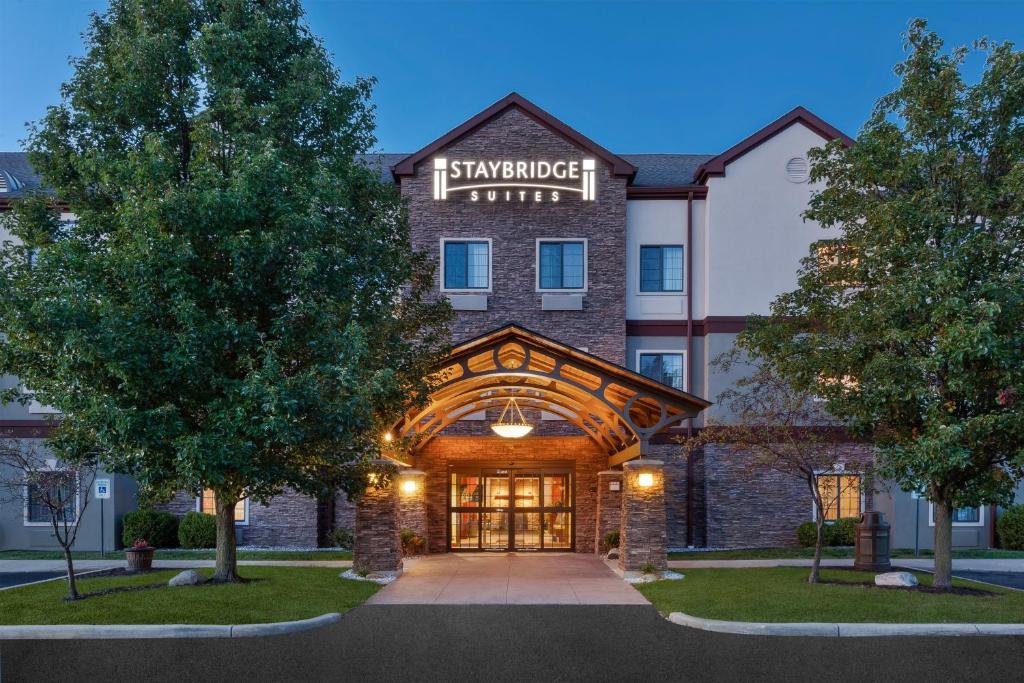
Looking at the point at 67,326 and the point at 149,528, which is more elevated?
the point at 67,326

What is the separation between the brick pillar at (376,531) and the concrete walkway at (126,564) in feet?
6.80

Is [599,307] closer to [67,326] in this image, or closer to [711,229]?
[711,229]

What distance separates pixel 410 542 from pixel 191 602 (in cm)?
858

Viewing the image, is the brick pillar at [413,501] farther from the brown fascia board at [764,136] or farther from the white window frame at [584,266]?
the brown fascia board at [764,136]

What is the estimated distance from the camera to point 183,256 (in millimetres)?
12203

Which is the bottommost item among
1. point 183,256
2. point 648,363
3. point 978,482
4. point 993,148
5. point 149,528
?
point 149,528

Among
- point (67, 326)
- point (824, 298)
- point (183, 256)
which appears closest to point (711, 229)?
point (824, 298)

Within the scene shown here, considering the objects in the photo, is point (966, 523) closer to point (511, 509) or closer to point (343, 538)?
point (511, 509)

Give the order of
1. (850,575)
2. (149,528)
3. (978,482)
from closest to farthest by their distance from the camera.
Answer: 1. (978,482)
2. (850,575)
3. (149,528)

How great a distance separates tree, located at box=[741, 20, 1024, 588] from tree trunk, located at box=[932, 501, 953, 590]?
0.02 metres

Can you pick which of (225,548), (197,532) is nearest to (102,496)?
(197,532)

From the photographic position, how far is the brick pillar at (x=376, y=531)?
16.7 m

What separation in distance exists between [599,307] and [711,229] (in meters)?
4.05

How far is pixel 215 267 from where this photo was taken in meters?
13.2
